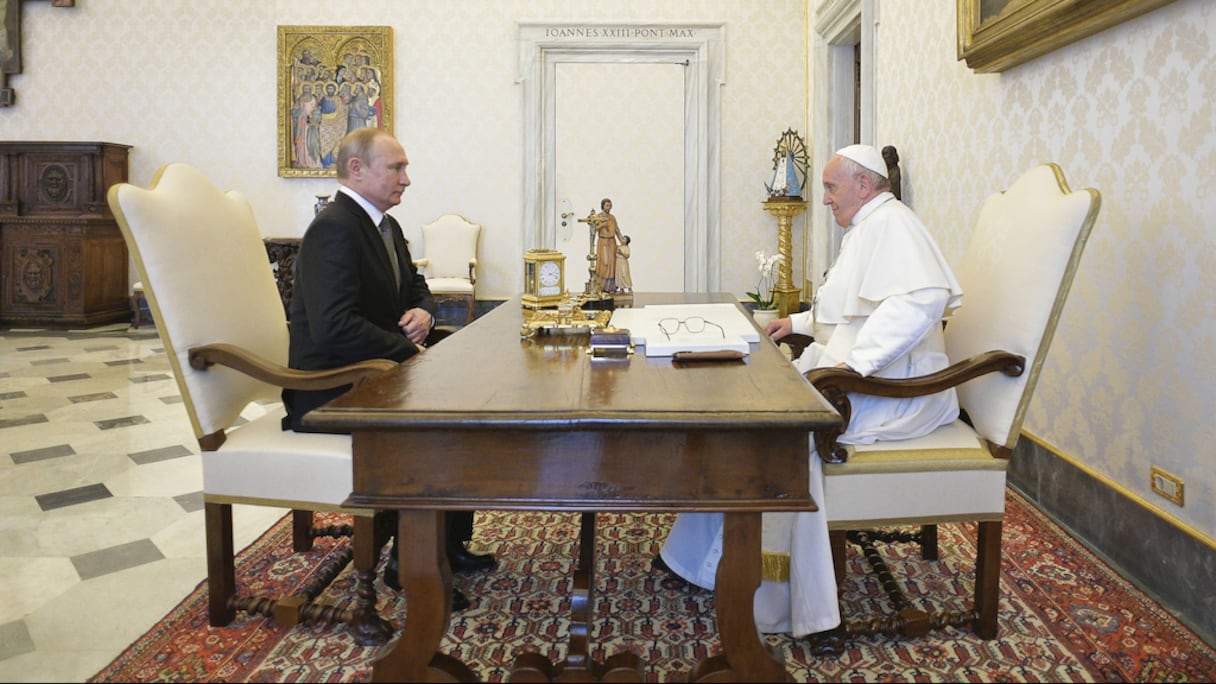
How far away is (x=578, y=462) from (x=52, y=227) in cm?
935

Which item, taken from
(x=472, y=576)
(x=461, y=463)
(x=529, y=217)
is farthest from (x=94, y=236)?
(x=461, y=463)

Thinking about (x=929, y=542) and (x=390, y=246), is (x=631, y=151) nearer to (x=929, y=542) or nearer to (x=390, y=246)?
(x=390, y=246)

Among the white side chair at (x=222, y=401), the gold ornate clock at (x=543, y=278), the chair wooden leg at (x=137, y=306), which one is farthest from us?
the chair wooden leg at (x=137, y=306)

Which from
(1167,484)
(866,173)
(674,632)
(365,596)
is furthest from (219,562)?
(1167,484)

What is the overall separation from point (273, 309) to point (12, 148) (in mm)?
8028

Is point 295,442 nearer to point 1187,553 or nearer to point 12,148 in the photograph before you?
point 1187,553

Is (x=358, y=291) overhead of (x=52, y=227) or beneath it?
beneath

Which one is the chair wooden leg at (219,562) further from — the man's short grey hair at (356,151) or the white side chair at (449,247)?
the white side chair at (449,247)

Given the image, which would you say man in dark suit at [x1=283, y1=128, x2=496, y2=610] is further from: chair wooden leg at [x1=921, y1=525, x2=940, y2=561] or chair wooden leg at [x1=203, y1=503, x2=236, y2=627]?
chair wooden leg at [x1=921, y1=525, x2=940, y2=561]

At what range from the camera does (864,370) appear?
8.25ft

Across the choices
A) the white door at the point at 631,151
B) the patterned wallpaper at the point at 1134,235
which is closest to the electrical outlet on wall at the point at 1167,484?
the patterned wallpaper at the point at 1134,235

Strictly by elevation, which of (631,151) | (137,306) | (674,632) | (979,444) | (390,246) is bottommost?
(674,632)

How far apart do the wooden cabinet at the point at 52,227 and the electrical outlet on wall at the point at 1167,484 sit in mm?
9476

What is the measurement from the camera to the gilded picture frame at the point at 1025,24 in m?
3.13
